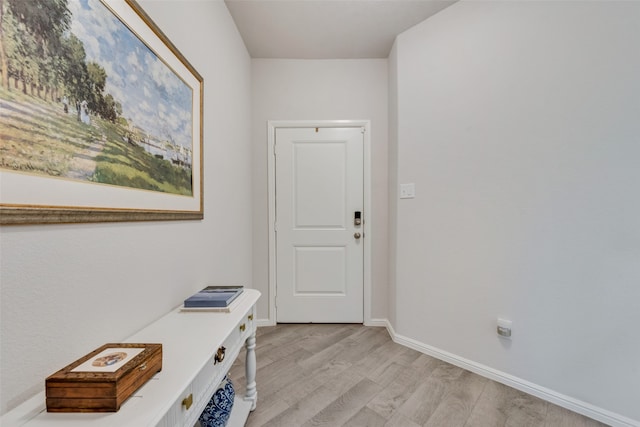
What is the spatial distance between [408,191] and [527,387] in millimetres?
1479

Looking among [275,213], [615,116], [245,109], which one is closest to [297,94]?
[245,109]

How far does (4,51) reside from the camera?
568mm

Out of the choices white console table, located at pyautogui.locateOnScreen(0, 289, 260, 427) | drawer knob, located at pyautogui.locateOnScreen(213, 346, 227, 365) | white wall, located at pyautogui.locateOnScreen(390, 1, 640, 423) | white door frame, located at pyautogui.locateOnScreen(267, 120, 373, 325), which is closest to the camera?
white console table, located at pyautogui.locateOnScreen(0, 289, 260, 427)

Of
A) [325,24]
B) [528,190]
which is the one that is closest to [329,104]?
[325,24]

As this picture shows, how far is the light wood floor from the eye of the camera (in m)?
1.38

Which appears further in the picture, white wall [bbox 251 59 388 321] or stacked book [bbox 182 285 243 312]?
white wall [bbox 251 59 388 321]

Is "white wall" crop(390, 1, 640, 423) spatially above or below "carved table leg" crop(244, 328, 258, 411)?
above

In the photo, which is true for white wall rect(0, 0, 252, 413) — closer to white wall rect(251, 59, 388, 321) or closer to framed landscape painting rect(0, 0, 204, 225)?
framed landscape painting rect(0, 0, 204, 225)

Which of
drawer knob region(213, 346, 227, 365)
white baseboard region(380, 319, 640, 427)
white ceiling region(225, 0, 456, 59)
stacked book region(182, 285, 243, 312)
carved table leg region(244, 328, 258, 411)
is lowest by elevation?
white baseboard region(380, 319, 640, 427)

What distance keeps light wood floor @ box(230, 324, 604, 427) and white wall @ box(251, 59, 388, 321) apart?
2.03 ft

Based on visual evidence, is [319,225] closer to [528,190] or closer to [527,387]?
[528,190]

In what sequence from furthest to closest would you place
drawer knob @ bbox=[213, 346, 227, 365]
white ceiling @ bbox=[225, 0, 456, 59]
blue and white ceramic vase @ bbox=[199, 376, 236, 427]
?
white ceiling @ bbox=[225, 0, 456, 59] < blue and white ceramic vase @ bbox=[199, 376, 236, 427] < drawer knob @ bbox=[213, 346, 227, 365]

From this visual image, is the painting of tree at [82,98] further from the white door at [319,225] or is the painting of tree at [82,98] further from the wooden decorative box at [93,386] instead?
the white door at [319,225]

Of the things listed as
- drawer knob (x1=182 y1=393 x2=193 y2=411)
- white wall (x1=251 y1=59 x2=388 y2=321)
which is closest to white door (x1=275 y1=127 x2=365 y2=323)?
white wall (x1=251 y1=59 x2=388 y2=321)
